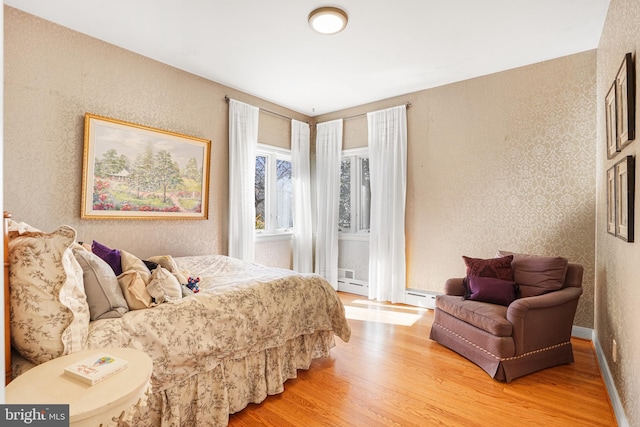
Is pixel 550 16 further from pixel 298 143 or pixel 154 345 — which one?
pixel 154 345

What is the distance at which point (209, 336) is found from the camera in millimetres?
2000

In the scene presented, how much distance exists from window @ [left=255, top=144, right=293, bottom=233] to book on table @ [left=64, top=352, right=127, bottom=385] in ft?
11.1

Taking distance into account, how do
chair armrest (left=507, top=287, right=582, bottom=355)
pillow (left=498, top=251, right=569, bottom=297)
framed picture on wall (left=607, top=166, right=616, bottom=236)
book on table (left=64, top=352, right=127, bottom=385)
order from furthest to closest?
pillow (left=498, top=251, right=569, bottom=297) → chair armrest (left=507, top=287, right=582, bottom=355) → framed picture on wall (left=607, top=166, right=616, bottom=236) → book on table (left=64, top=352, right=127, bottom=385)

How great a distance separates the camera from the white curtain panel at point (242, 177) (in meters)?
4.12

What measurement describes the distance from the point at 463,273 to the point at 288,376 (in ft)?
8.25

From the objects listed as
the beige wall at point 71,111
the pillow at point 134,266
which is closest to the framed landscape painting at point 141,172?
the beige wall at point 71,111

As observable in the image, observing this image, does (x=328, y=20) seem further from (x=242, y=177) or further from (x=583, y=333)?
(x=583, y=333)

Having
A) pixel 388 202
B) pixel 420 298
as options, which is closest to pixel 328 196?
pixel 388 202

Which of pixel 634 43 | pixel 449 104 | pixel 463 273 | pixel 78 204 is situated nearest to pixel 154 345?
pixel 78 204

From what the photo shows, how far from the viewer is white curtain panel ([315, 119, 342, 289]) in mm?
5082

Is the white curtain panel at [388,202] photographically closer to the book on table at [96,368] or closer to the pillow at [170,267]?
the pillow at [170,267]

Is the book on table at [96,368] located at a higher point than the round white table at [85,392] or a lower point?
higher

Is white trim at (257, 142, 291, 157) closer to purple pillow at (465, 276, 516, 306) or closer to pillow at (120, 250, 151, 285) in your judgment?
pillow at (120, 250, 151, 285)

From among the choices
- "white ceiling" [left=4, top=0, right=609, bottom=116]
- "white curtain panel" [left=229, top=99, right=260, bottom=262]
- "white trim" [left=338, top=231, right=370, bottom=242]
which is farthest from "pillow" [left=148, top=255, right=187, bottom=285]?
"white trim" [left=338, top=231, right=370, bottom=242]
